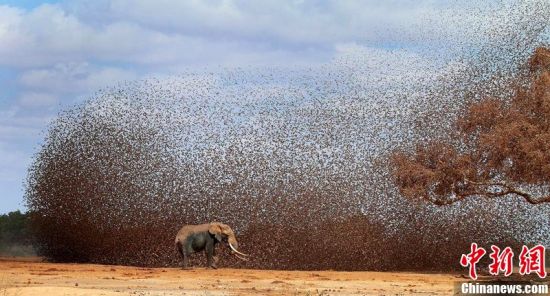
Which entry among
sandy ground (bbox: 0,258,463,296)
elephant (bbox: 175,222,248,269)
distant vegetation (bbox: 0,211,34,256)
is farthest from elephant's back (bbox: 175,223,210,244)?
distant vegetation (bbox: 0,211,34,256)

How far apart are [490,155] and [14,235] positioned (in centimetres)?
3518

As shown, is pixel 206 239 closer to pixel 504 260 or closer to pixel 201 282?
pixel 201 282

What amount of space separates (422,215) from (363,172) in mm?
2829

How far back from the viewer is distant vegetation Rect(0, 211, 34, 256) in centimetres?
5217

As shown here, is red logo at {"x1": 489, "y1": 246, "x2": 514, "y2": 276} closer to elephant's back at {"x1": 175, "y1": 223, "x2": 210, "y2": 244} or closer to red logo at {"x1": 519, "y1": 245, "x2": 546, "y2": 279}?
red logo at {"x1": 519, "y1": 245, "x2": 546, "y2": 279}

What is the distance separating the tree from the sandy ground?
10.4 ft

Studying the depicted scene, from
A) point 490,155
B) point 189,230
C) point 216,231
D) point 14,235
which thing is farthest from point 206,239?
point 14,235

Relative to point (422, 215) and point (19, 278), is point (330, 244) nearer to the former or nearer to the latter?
point (422, 215)

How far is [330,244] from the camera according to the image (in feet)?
117

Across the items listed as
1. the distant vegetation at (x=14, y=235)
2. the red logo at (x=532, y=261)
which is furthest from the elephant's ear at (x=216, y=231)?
the distant vegetation at (x=14, y=235)

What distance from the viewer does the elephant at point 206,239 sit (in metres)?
32.2

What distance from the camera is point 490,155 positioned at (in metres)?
30.2

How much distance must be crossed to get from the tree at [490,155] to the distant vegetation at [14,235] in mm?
27465

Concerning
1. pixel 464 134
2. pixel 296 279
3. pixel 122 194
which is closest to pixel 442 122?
pixel 464 134
